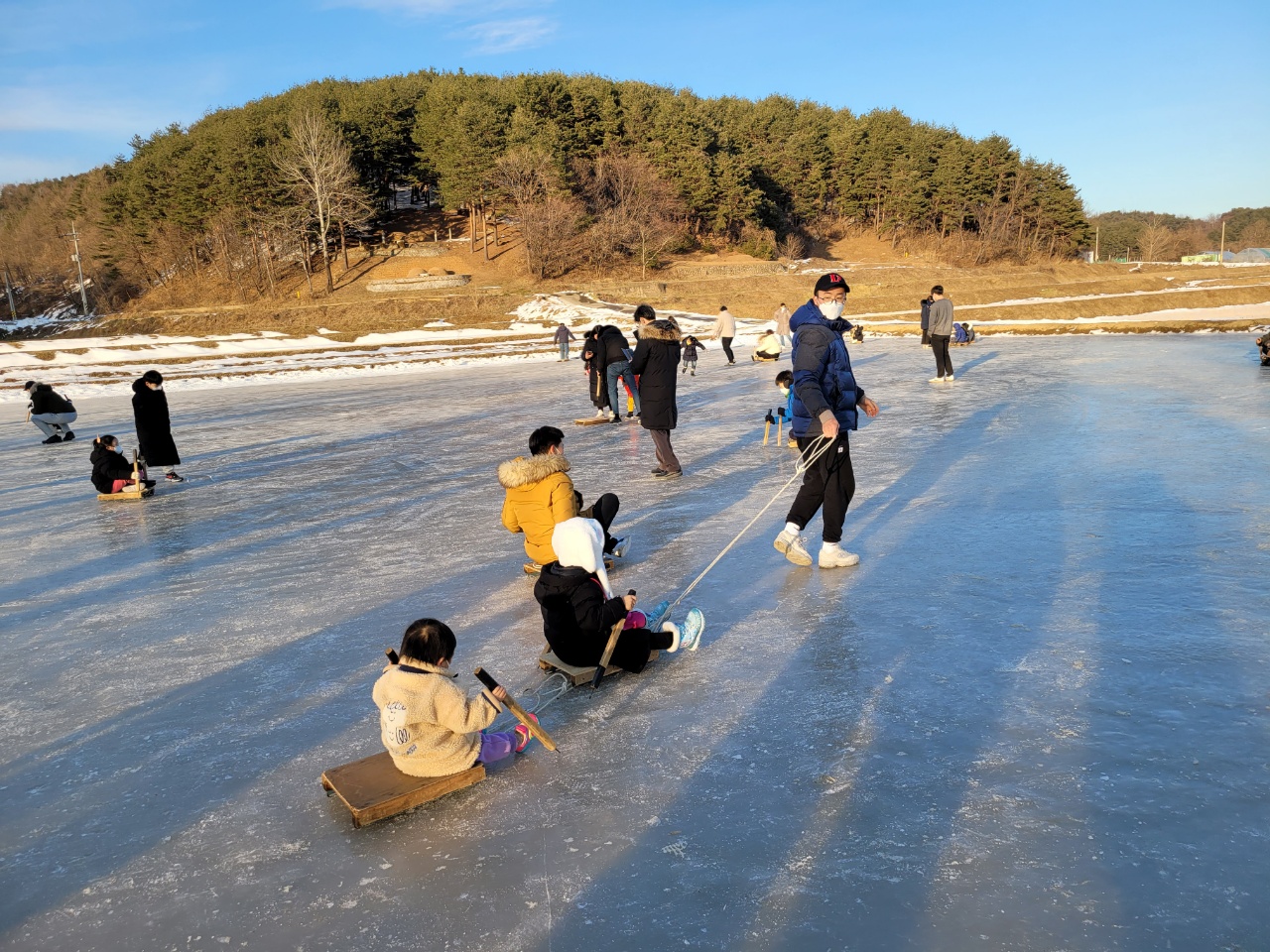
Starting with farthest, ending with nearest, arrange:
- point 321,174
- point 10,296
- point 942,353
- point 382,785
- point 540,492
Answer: point 10,296
point 321,174
point 942,353
point 540,492
point 382,785

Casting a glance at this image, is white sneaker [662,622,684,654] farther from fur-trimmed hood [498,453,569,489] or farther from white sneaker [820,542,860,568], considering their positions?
white sneaker [820,542,860,568]

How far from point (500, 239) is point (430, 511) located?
65198mm

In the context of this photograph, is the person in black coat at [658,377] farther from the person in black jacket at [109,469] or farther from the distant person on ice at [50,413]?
the distant person on ice at [50,413]

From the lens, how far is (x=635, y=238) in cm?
6519

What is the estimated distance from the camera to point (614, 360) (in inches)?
566

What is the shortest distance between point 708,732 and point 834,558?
8.87ft

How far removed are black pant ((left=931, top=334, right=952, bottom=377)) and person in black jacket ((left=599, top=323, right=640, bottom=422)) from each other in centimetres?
591

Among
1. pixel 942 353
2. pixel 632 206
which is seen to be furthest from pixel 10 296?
pixel 942 353

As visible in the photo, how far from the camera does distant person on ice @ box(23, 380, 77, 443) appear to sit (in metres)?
15.5

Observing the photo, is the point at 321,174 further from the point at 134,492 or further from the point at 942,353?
the point at 134,492

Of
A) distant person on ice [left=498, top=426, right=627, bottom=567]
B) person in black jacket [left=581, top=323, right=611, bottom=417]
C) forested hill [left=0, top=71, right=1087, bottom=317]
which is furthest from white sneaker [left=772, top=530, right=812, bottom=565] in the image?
forested hill [left=0, top=71, right=1087, bottom=317]

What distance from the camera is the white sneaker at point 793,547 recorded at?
21.2ft

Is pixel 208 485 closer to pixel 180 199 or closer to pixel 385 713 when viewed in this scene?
pixel 385 713

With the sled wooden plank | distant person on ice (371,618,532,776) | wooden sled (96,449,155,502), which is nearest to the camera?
the sled wooden plank
